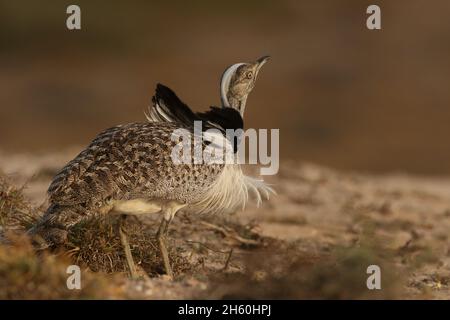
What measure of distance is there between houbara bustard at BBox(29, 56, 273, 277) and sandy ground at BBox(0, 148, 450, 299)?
0.52m

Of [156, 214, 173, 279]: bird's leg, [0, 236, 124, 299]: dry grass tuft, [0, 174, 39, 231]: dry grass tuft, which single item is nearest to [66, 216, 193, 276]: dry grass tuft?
[156, 214, 173, 279]: bird's leg

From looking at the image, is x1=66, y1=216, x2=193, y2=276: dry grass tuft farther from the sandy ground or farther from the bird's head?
the bird's head

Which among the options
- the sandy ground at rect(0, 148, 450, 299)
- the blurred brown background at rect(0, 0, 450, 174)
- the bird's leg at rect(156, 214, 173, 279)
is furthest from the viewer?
the blurred brown background at rect(0, 0, 450, 174)

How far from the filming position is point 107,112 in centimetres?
2205

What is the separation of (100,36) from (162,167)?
19.9 meters

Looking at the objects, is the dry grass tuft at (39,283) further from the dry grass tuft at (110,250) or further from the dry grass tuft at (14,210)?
the dry grass tuft at (14,210)

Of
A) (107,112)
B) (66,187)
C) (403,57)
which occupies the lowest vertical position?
(66,187)

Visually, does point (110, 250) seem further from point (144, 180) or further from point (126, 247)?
point (144, 180)

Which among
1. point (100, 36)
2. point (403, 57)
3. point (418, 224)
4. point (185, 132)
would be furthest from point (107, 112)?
point (185, 132)

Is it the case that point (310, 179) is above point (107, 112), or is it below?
below

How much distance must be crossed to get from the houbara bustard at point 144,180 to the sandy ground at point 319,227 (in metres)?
0.52

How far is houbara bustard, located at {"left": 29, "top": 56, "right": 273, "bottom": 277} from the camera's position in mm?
6141
